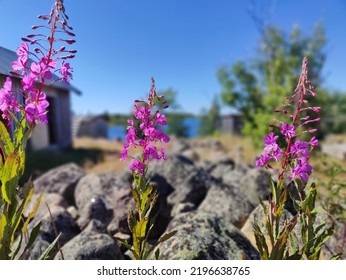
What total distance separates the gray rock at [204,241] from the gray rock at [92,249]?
581mm

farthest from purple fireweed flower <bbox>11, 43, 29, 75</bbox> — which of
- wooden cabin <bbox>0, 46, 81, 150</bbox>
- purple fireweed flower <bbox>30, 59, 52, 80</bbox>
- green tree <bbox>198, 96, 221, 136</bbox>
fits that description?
green tree <bbox>198, 96, 221, 136</bbox>

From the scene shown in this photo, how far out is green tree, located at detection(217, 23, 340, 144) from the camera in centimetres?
714

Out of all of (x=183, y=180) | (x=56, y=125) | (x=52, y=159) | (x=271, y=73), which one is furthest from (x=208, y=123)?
(x=183, y=180)

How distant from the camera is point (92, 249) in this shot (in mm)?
3197

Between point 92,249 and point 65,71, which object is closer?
point 65,71

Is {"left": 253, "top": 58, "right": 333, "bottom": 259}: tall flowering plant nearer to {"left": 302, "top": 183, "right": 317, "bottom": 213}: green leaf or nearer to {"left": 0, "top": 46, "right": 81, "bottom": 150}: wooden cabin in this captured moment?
{"left": 302, "top": 183, "right": 317, "bottom": 213}: green leaf

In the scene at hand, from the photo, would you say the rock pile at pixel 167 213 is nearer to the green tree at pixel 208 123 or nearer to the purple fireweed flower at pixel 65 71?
the purple fireweed flower at pixel 65 71

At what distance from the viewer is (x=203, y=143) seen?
1847cm

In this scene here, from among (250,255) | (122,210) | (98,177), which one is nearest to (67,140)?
(98,177)

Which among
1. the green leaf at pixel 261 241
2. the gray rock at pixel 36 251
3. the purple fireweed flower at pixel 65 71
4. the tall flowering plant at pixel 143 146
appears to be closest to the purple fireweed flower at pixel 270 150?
the green leaf at pixel 261 241

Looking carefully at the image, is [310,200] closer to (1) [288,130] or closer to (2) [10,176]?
(1) [288,130]

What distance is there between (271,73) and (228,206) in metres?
4.79

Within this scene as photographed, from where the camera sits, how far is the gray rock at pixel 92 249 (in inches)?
123

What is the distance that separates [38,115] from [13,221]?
24.0 inches
